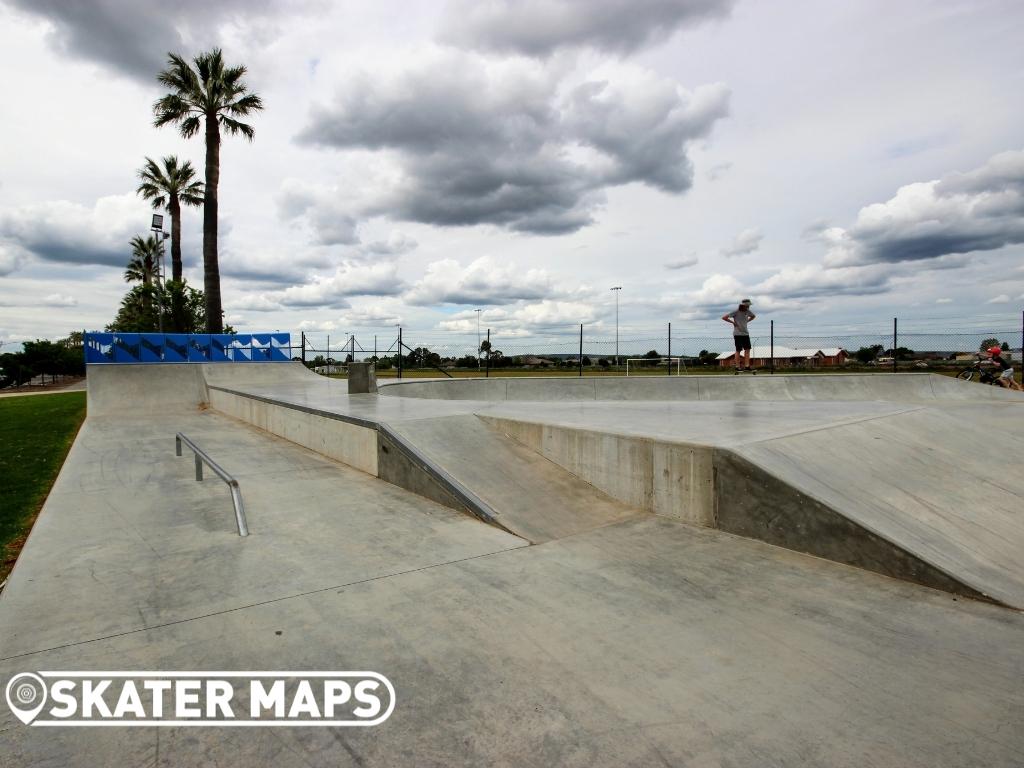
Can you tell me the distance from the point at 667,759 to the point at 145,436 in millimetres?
10791

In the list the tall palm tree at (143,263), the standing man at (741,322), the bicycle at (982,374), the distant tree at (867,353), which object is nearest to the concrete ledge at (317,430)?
the standing man at (741,322)

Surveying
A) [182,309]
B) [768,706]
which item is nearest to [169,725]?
[768,706]

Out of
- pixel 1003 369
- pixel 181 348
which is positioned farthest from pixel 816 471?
pixel 181 348

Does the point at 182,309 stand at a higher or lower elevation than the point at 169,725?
higher

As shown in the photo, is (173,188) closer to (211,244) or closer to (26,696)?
(211,244)

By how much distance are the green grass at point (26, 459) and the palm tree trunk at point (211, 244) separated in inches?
212

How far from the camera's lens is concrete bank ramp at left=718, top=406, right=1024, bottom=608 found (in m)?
3.34

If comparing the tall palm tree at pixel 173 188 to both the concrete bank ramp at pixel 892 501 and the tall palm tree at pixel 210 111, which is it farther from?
the concrete bank ramp at pixel 892 501

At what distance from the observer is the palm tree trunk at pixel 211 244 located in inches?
800

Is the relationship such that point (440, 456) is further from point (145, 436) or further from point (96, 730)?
point (145, 436)

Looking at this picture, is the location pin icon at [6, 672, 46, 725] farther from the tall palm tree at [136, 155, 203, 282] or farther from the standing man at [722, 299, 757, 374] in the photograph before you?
the tall palm tree at [136, 155, 203, 282]

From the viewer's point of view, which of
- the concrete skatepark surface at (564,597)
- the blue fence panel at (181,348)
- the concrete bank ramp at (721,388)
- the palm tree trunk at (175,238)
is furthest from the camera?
the palm tree trunk at (175,238)

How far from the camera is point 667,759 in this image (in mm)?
1823

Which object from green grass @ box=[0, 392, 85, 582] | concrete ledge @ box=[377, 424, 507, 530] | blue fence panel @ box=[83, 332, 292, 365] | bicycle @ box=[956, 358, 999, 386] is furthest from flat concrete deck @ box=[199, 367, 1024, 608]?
blue fence panel @ box=[83, 332, 292, 365]
